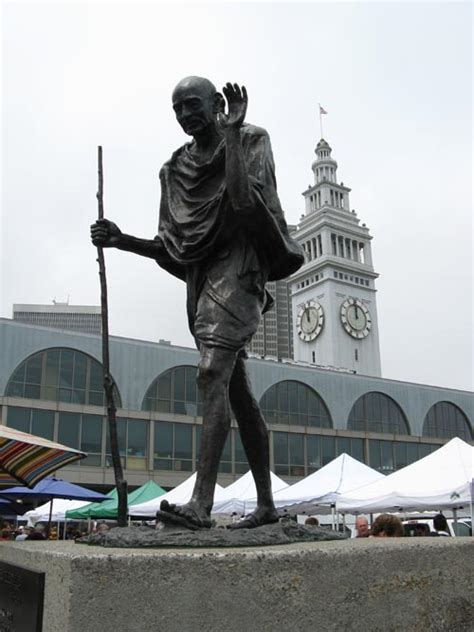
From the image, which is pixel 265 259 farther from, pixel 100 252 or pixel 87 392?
pixel 87 392

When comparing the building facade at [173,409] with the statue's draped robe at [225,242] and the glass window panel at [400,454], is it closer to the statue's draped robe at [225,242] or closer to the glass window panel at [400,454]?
the glass window panel at [400,454]

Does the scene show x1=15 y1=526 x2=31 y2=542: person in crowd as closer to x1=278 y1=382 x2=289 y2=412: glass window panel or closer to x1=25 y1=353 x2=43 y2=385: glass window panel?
x1=25 y1=353 x2=43 y2=385: glass window panel

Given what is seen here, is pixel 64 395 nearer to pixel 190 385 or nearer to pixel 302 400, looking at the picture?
pixel 190 385

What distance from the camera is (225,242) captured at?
346 cm

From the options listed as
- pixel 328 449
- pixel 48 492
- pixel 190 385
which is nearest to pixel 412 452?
pixel 328 449

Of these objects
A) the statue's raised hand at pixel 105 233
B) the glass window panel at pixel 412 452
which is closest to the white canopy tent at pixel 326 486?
the statue's raised hand at pixel 105 233

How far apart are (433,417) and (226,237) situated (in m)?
52.5

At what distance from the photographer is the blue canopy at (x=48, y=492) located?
1459 cm

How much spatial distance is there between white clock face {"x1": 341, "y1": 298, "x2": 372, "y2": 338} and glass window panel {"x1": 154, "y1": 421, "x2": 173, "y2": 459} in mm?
52939

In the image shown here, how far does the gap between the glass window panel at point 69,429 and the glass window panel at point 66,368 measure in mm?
1778

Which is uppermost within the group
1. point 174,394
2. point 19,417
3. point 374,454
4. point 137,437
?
point 174,394

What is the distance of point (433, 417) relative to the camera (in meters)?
52.8

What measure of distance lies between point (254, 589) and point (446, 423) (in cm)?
5444

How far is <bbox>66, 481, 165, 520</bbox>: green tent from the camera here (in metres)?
17.6
